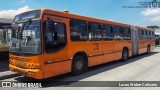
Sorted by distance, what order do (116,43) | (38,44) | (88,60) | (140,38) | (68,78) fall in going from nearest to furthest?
(38,44), (68,78), (88,60), (116,43), (140,38)

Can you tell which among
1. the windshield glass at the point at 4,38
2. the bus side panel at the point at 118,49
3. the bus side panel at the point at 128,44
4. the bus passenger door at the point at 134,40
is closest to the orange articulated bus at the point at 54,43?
the bus side panel at the point at 118,49

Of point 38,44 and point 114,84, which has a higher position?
point 38,44

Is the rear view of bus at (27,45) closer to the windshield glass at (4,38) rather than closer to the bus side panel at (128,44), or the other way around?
the windshield glass at (4,38)

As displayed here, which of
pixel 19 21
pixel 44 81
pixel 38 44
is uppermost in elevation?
pixel 19 21

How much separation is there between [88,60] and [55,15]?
320cm

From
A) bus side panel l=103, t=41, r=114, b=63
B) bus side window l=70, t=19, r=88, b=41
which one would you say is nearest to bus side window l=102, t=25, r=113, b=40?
bus side panel l=103, t=41, r=114, b=63

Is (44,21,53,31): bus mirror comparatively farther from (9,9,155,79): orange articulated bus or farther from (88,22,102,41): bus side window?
(88,22,102,41): bus side window

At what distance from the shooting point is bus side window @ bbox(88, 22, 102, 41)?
37.2ft

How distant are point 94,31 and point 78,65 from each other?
2307 millimetres

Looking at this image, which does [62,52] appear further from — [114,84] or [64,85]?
[114,84]

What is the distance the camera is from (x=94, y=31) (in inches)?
458

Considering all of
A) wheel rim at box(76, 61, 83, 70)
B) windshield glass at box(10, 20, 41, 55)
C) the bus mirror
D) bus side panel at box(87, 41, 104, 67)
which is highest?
the bus mirror

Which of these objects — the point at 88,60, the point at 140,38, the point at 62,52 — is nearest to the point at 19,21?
the point at 62,52

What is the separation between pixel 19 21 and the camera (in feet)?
30.0
